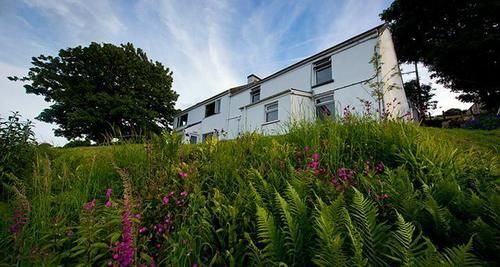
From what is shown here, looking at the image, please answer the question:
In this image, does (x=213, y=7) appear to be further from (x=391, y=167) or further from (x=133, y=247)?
(x=133, y=247)

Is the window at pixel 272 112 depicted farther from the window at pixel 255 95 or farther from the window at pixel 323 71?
the window at pixel 255 95

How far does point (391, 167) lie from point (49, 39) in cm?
772

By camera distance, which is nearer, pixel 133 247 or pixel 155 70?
pixel 133 247

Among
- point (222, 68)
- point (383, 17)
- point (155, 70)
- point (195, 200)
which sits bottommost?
point (195, 200)

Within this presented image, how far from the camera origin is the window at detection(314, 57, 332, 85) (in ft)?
43.1

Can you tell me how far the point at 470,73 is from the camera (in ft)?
55.9

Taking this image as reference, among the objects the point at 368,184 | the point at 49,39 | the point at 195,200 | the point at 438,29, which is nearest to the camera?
the point at 368,184

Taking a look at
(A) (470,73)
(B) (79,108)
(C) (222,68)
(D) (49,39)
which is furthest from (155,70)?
(A) (470,73)

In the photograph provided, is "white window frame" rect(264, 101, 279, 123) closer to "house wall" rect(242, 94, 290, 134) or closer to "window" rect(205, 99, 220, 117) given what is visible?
"house wall" rect(242, 94, 290, 134)

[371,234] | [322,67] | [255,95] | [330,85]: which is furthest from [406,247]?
[255,95]

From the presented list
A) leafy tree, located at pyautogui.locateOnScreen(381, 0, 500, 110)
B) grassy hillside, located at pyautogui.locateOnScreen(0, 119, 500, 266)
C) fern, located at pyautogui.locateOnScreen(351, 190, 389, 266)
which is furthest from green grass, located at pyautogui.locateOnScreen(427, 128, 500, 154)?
leafy tree, located at pyautogui.locateOnScreen(381, 0, 500, 110)

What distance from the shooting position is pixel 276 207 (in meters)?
1.84

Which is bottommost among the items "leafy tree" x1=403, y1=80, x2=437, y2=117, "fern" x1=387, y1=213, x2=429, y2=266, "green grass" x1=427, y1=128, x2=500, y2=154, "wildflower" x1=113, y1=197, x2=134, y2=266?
"wildflower" x1=113, y1=197, x2=134, y2=266

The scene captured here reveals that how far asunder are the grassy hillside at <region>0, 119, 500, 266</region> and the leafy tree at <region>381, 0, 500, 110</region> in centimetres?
1908
